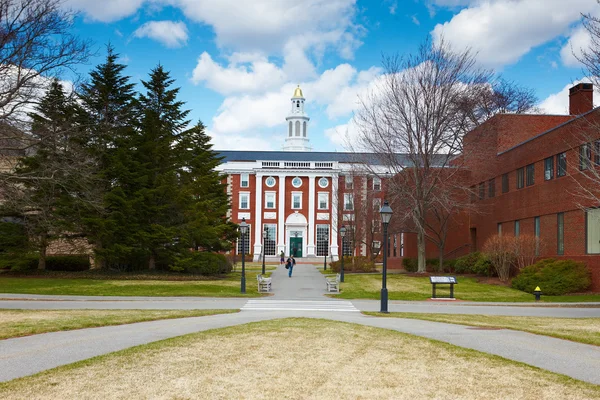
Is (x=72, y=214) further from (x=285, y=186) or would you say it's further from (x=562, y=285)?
(x=285, y=186)

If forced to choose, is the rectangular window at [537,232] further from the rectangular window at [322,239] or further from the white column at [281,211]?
the white column at [281,211]

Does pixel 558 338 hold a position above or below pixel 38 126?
below

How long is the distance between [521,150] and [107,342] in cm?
3372

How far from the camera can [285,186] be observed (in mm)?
85438

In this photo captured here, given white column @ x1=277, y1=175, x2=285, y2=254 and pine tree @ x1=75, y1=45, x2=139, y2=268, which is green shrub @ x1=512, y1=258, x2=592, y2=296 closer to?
pine tree @ x1=75, y1=45, x2=139, y2=268

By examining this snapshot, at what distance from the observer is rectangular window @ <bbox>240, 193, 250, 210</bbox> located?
85.3 metres

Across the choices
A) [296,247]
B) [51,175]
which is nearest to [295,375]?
[51,175]

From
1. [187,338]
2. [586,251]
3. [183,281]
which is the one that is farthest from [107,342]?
[586,251]

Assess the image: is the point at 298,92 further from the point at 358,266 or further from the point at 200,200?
the point at 200,200

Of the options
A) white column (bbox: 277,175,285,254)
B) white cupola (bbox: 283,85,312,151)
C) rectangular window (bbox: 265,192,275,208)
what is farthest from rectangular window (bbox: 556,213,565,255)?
white cupola (bbox: 283,85,312,151)

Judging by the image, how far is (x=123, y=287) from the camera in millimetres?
31734

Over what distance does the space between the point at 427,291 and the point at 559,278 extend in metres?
6.45

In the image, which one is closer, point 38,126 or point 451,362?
point 451,362

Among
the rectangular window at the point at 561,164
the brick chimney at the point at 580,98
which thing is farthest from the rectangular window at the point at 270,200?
the rectangular window at the point at 561,164
